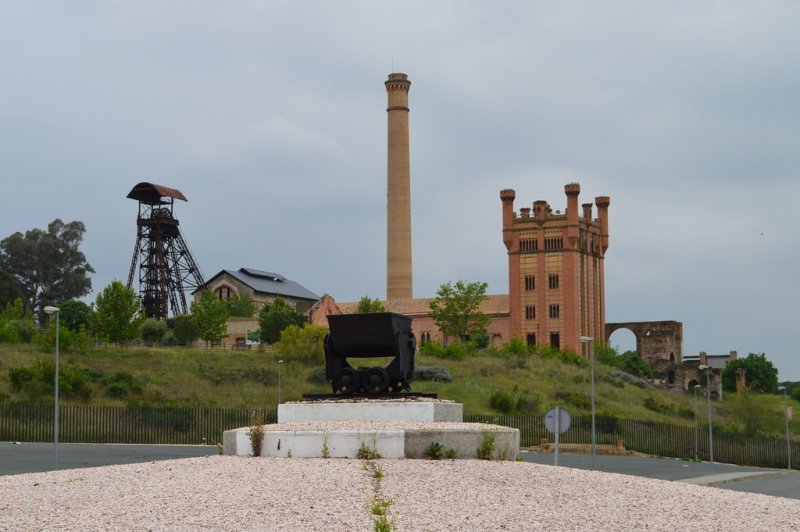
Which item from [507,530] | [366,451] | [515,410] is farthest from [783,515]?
[515,410]

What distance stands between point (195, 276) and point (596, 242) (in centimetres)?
4857

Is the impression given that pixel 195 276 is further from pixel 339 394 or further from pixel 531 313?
pixel 339 394

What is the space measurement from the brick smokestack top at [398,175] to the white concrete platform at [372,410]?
312 ft

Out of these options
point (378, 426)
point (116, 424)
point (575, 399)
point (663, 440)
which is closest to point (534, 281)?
point (575, 399)

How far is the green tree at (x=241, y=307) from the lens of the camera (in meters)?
123

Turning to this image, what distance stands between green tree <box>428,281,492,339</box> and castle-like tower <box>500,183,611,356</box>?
962 cm

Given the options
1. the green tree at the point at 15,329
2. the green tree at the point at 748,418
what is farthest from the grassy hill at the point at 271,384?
the green tree at the point at 15,329

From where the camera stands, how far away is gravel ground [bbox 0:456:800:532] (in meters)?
12.9

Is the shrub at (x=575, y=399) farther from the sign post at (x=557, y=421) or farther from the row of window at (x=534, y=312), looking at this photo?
the row of window at (x=534, y=312)

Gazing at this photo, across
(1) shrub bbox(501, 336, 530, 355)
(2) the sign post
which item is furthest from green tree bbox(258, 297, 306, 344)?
(2) the sign post

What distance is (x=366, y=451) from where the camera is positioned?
18344mm

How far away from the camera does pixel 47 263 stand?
121m

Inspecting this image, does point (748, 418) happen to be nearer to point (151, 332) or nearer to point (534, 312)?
point (534, 312)

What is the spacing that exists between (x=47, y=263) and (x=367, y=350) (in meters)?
106
